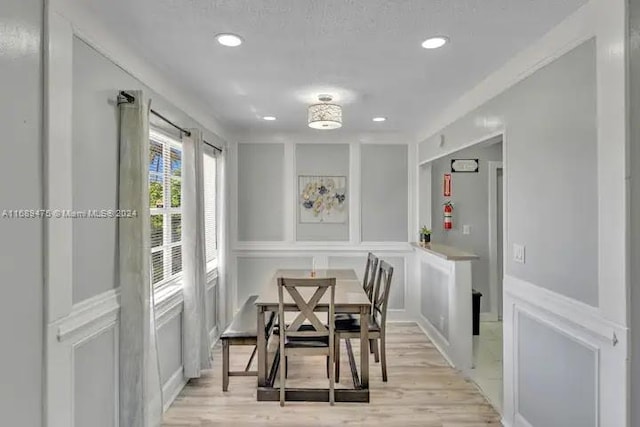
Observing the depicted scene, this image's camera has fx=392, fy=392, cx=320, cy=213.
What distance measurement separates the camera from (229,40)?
2.26m

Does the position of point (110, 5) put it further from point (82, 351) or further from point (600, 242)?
point (600, 242)

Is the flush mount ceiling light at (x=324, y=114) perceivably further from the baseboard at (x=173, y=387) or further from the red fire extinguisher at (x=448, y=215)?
the baseboard at (x=173, y=387)

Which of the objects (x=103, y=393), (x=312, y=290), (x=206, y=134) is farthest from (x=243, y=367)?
(x=206, y=134)

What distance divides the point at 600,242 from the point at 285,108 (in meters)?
2.88

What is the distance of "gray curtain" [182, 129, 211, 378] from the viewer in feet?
10.6

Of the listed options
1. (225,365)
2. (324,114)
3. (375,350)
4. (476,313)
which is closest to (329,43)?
(324,114)

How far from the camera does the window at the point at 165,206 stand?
3.00 meters

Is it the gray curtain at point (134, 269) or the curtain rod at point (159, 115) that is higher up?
the curtain rod at point (159, 115)

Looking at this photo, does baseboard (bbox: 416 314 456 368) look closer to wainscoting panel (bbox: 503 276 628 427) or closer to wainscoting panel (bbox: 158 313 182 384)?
wainscoting panel (bbox: 503 276 628 427)

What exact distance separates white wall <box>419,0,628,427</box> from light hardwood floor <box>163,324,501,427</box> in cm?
42

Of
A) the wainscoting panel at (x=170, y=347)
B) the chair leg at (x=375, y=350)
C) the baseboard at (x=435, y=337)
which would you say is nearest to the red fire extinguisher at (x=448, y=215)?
the baseboard at (x=435, y=337)

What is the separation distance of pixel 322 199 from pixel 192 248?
7.43 feet

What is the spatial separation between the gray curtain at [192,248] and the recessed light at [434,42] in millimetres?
1979

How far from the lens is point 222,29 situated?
2.13 metres
